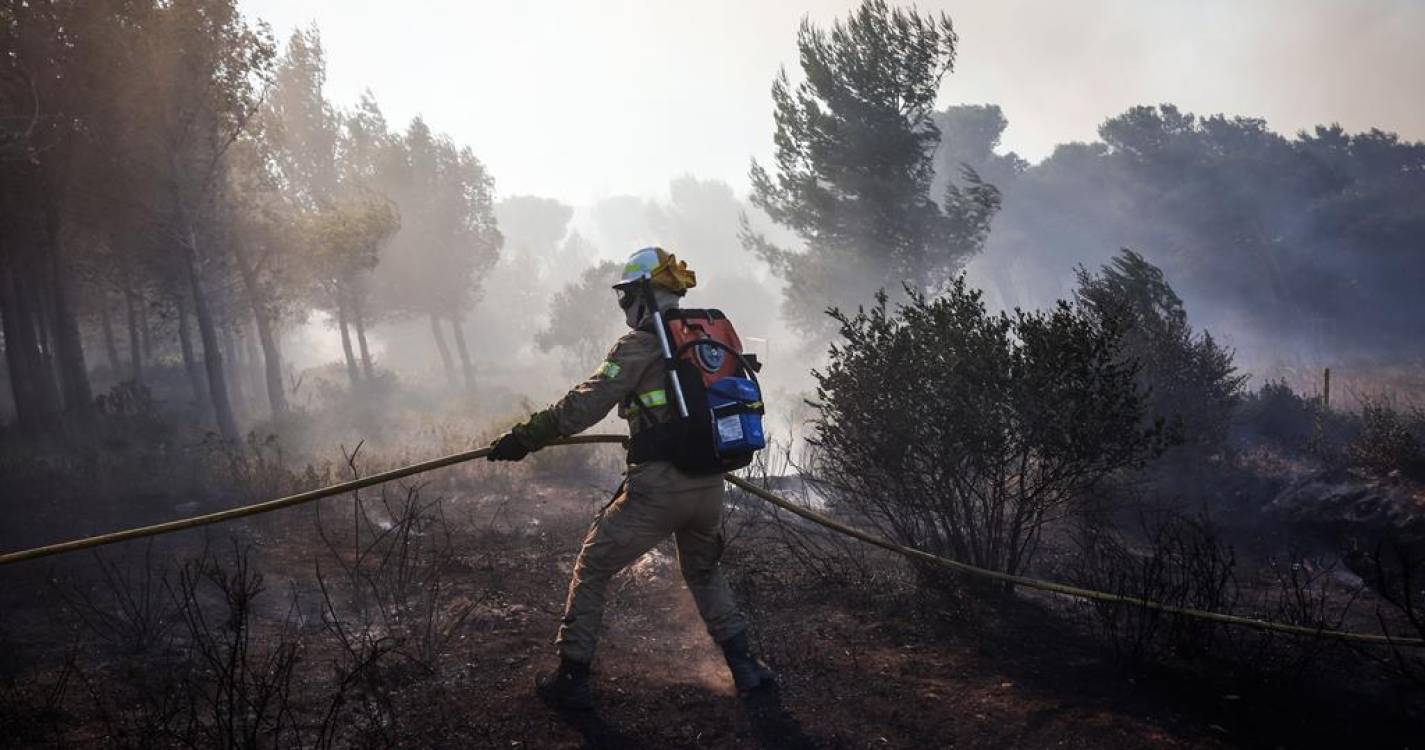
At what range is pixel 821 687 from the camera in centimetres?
396

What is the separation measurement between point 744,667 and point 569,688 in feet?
2.94

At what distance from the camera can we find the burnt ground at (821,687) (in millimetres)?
3383

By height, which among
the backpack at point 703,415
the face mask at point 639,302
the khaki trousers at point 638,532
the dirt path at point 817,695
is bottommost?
the dirt path at point 817,695

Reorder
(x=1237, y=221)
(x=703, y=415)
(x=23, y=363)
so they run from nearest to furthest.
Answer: (x=703, y=415) < (x=23, y=363) < (x=1237, y=221)

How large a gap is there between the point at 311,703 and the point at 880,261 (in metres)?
19.7

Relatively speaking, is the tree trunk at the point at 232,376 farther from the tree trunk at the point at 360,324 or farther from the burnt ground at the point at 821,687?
the burnt ground at the point at 821,687

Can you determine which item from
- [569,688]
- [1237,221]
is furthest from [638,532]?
[1237,221]

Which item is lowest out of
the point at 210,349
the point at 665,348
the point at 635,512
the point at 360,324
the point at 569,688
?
the point at 569,688

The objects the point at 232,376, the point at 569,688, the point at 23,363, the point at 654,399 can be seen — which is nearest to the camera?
the point at 569,688

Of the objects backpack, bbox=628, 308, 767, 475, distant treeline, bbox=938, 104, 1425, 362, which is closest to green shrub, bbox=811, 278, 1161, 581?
backpack, bbox=628, 308, 767, 475

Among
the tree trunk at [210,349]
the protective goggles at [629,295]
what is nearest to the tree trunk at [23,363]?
the tree trunk at [210,349]

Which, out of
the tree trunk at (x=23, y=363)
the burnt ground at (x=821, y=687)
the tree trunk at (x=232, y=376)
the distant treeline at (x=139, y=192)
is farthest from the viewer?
the tree trunk at (x=232, y=376)

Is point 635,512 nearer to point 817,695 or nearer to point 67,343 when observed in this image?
point 817,695

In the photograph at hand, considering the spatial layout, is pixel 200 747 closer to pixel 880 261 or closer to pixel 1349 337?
pixel 880 261
